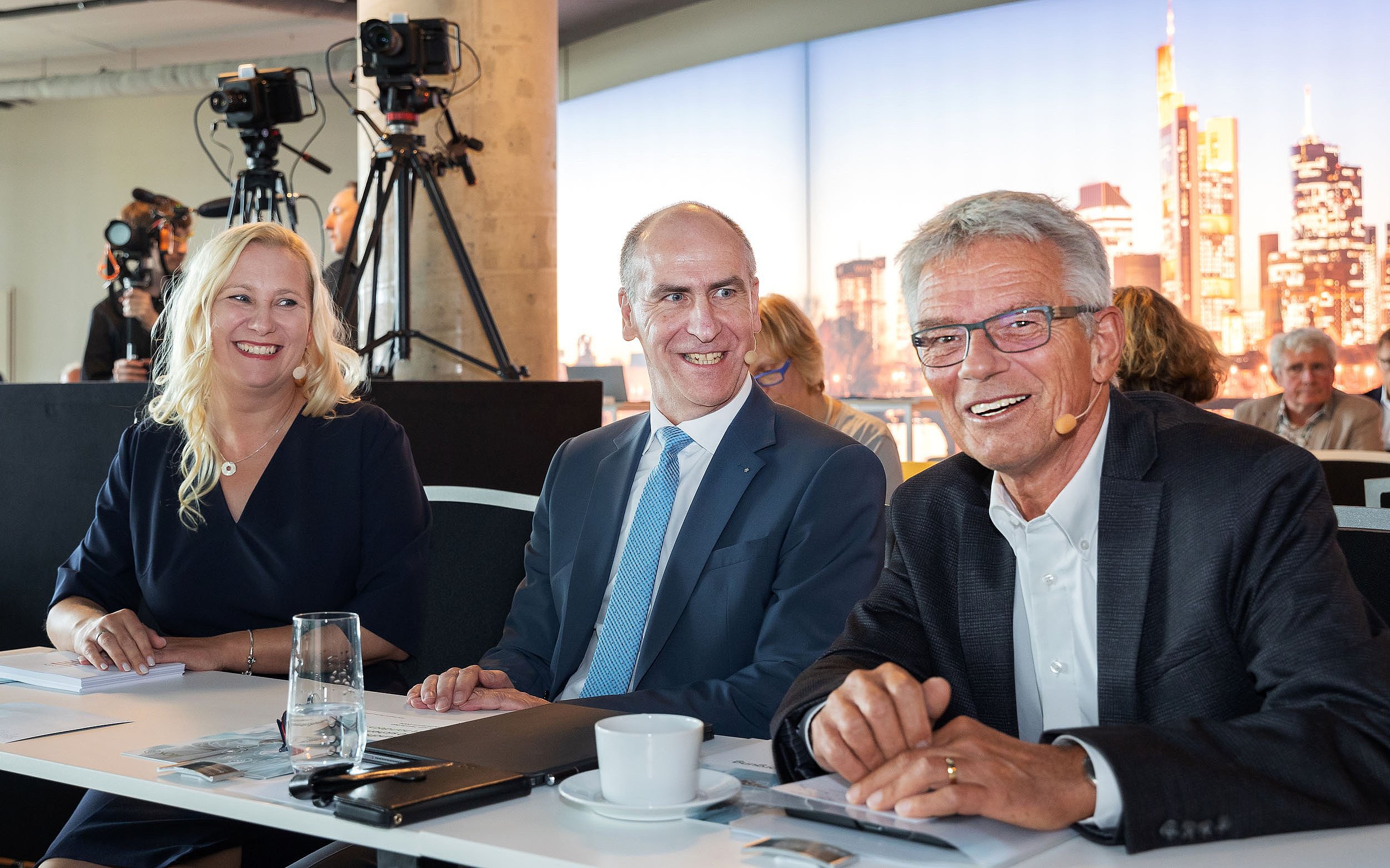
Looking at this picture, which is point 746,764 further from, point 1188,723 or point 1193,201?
point 1193,201

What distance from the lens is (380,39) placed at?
4.07 metres

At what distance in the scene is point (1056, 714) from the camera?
1.39m

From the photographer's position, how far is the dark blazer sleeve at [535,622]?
1.89 metres

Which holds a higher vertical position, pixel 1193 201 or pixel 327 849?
pixel 1193 201

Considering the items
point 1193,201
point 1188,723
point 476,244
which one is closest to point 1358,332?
point 1193,201

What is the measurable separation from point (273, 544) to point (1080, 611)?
4.53ft

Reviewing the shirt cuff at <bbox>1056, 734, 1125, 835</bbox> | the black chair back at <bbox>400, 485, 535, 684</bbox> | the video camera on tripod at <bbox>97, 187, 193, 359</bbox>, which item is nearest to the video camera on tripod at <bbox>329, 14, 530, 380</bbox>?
the video camera on tripod at <bbox>97, 187, 193, 359</bbox>

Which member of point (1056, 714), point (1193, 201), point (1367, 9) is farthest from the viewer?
point (1193, 201)

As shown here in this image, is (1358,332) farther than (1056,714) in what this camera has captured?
Yes

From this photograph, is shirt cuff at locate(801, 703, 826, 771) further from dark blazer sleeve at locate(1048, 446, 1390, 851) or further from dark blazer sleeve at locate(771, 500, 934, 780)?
dark blazer sleeve at locate(1048, 446, 1390, 851)

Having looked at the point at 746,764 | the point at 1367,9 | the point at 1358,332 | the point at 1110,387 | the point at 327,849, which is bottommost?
the point at 327,849

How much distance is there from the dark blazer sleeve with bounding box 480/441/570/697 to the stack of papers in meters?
0.46

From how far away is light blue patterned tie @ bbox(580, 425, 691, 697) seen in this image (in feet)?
5.83

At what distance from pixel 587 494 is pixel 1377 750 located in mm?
1238
